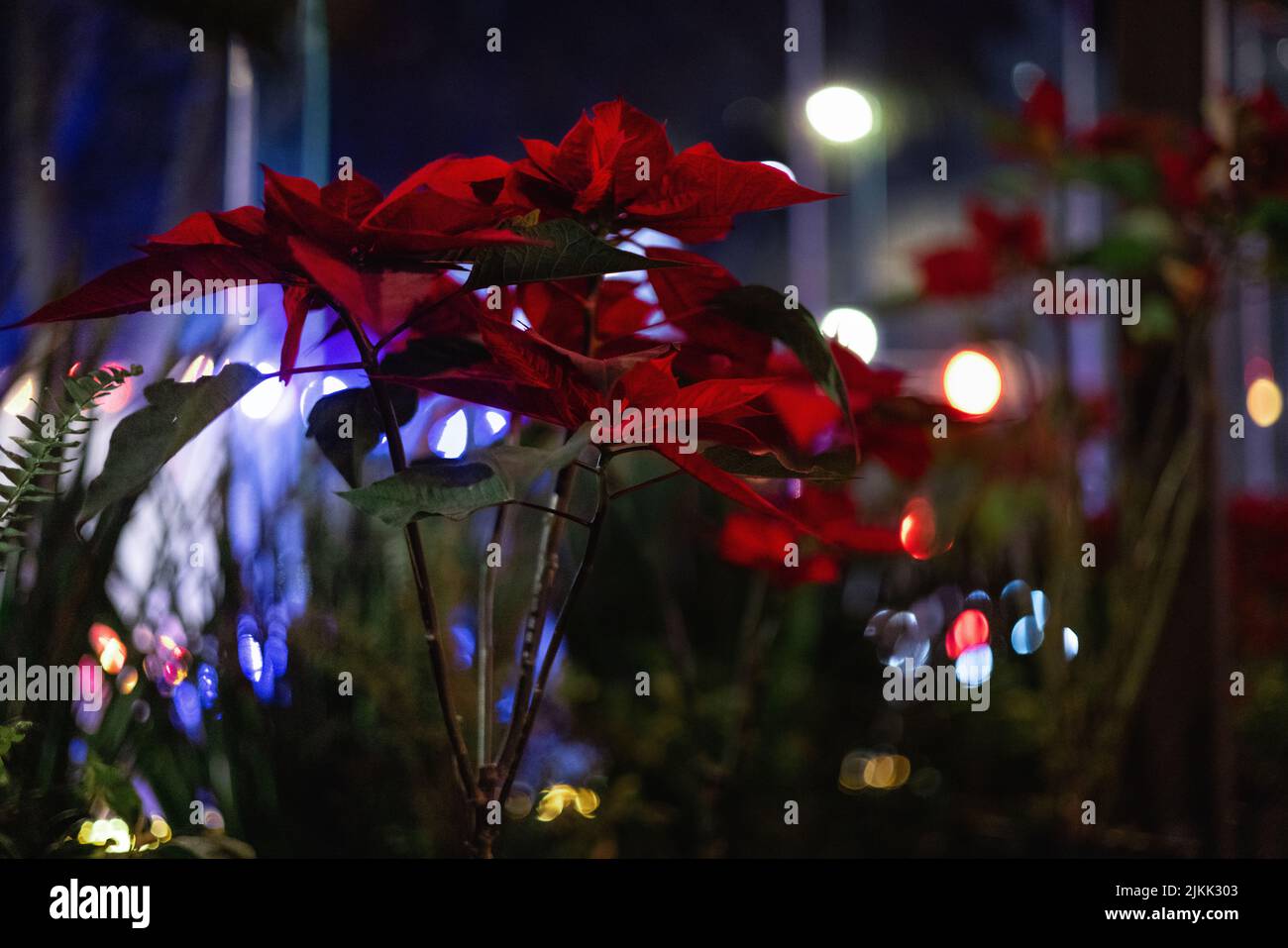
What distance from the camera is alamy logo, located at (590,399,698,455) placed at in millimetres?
324

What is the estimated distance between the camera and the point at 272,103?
1.07m

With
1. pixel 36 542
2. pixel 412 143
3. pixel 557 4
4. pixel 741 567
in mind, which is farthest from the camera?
pixel 557 4

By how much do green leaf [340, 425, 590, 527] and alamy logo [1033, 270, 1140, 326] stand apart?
809 millimetres

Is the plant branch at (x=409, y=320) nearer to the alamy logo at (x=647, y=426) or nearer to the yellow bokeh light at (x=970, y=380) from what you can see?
the alamy logo at (x=647, y=426)

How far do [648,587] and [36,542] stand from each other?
736 millimetres

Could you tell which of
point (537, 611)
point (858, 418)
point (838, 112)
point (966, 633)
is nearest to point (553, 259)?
point (537, 611)

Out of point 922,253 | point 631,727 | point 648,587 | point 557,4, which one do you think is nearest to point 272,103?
point 648,587

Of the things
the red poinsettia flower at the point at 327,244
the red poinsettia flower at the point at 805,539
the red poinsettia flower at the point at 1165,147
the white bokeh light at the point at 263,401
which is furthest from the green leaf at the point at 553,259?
the red poinsettia flower at the point at 1165,147

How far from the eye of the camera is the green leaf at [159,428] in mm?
312

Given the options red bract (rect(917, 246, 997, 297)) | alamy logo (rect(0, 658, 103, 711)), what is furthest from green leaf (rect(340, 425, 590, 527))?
red bract (rect(917, 246, 997, 297))

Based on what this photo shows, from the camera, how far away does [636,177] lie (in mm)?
354

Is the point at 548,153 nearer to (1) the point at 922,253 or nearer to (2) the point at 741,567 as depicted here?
→ (2) the point at 741,567
